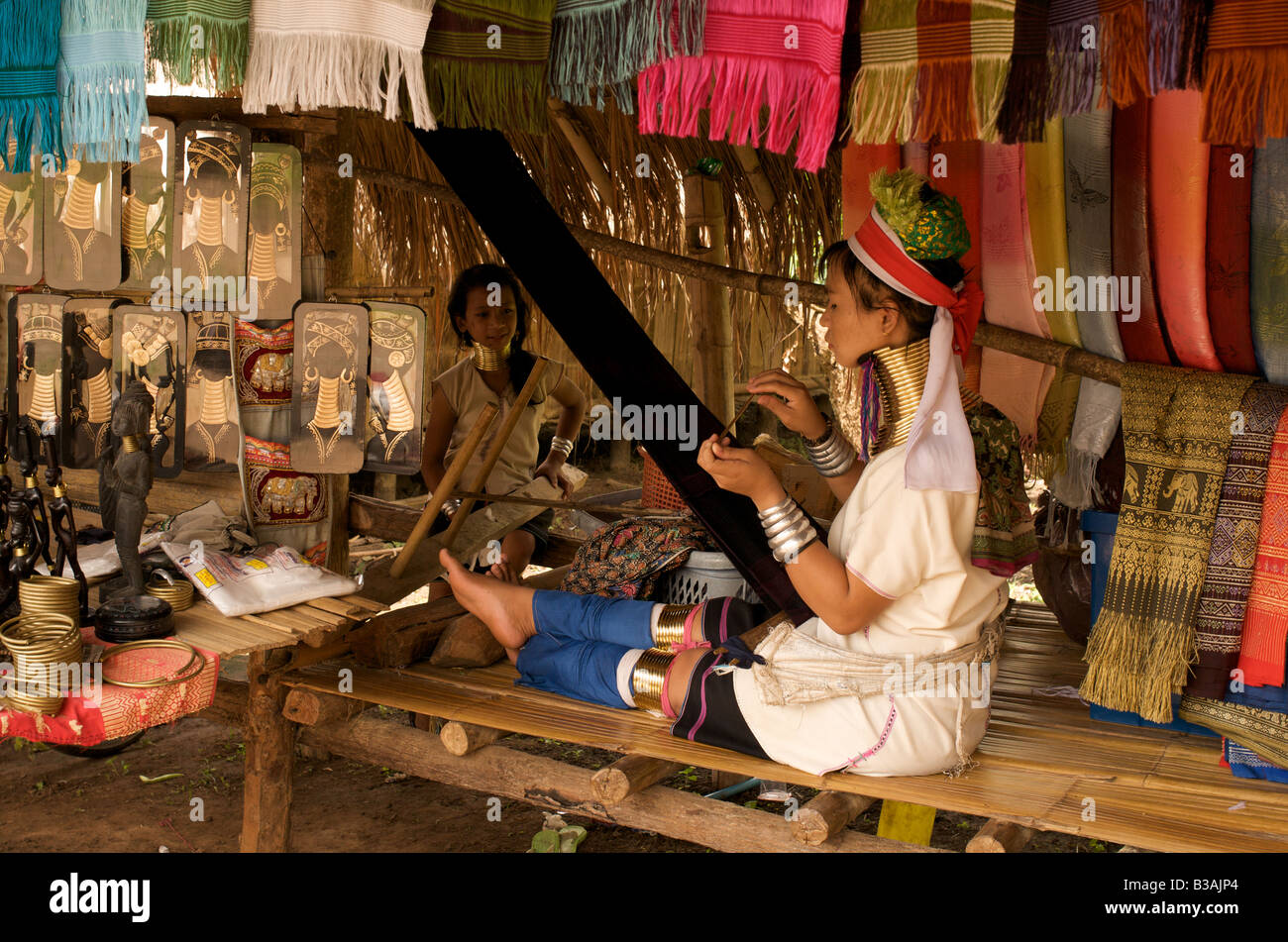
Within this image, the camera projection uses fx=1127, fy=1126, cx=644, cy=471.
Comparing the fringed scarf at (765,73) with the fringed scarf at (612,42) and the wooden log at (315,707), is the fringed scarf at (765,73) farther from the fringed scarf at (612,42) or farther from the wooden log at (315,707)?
the wooden log at (315,707)

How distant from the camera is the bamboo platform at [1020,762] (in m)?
2.36

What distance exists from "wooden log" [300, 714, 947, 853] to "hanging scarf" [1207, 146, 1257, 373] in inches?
54.3

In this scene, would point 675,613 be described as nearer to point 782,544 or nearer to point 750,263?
point 782,544

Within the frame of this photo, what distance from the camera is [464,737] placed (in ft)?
9.46

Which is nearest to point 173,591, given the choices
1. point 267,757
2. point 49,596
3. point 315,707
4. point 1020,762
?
point 49,596

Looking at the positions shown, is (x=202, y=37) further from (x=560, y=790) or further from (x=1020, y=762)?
(x=1020, y=762)

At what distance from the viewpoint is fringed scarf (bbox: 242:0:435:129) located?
7.14ft

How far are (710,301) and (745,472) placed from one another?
2.53 metres

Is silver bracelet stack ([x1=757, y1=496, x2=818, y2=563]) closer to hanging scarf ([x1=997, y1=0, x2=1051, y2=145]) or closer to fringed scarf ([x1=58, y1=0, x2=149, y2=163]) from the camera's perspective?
hanging scarf ([x1=997, y1=0, x2=1051, y2=145])

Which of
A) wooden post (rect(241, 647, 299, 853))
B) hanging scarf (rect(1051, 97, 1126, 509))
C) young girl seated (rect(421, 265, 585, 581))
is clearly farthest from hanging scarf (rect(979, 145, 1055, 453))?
wooden post (rect(241, 647, 299, 853))

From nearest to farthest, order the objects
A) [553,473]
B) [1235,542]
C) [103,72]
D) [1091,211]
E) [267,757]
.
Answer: [103,72] < [1235,542] < [1091,211] < [267,757] < [553,473]

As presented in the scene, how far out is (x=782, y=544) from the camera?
2385 millimetres

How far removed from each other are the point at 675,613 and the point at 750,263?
2394 mm
